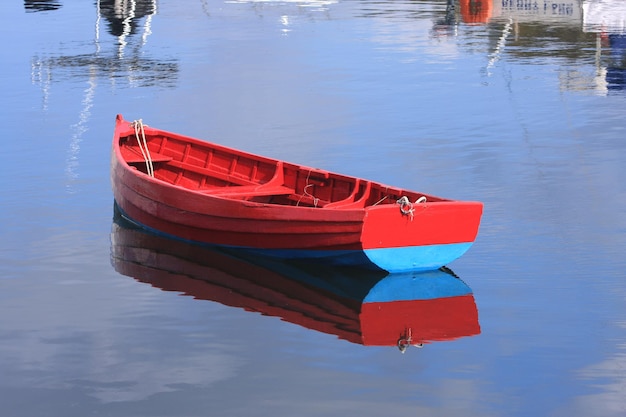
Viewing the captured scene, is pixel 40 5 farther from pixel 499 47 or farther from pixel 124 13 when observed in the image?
pixel 499 47

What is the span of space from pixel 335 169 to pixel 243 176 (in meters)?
3.00

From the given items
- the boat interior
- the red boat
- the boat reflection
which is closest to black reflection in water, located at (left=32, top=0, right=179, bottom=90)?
the boat interior

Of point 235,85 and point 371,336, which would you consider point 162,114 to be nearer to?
point 235,85

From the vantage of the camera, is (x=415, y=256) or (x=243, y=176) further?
(x=243, y=176)

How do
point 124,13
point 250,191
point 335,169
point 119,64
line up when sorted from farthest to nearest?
point 124,13 → point 119,64 → point 335,169 → point 250,191

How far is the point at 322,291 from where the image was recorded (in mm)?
16531

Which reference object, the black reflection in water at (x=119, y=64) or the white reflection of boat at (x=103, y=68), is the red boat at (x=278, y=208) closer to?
the white reflection of boat at (x=103, y=68)

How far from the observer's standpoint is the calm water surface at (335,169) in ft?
43.0

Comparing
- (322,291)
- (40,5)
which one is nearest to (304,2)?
(40,5)

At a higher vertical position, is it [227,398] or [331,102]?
[331,102]

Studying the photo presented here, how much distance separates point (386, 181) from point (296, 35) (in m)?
21.5

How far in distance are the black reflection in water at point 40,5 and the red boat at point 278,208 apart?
105 ft

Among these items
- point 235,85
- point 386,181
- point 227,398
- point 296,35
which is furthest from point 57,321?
point 296,35

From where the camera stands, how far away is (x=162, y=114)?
2878 centimetres
